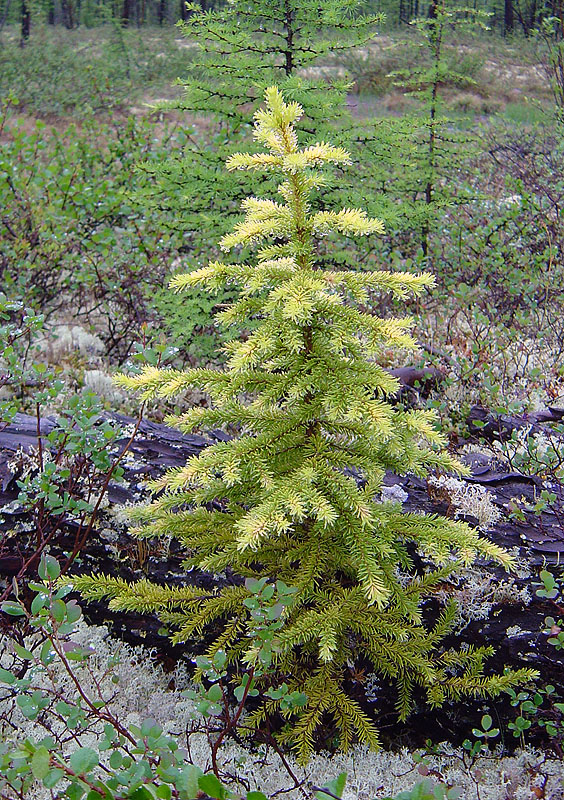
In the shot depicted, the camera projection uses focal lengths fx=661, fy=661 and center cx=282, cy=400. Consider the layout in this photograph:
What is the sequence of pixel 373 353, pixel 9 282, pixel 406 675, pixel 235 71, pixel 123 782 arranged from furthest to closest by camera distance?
pixel 9 282 < pixel 235 71 < pixel 406 675 < pixel 373 353 < pixel 123 782

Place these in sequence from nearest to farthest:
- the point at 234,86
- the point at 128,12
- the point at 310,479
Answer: the point at 310,479 → the point at 234,86 → the point at 128,12

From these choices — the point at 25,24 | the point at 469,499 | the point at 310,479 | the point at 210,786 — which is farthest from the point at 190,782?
the point at 25,24

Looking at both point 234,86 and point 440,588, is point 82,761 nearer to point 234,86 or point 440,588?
point 440,588

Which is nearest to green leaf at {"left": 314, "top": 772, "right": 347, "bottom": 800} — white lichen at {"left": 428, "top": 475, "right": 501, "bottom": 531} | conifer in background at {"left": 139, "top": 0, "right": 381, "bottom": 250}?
white lichen at {"left": 428, "top": 475, "right": 501, "bottom": 531}

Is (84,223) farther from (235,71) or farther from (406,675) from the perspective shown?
(406,675)

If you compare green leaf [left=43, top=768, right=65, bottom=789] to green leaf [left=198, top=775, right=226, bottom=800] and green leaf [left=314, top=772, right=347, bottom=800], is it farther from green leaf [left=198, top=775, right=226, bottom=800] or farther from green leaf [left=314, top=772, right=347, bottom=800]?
green leaf [left=314, top=772, right=347, bottom=800]

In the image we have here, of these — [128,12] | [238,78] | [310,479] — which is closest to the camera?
[310,479]

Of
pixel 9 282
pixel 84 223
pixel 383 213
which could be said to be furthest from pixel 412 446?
pixel 84 223

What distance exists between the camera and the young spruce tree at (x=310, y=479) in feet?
7.72

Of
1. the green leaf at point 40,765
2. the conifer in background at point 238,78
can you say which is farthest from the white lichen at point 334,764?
the conifer in background at point 238,78

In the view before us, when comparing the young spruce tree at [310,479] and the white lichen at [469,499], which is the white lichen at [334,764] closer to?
the young spruce tree at [310,479]

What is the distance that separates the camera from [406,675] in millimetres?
2730

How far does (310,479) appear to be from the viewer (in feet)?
7.64

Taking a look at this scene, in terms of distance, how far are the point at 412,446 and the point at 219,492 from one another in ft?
2.55
